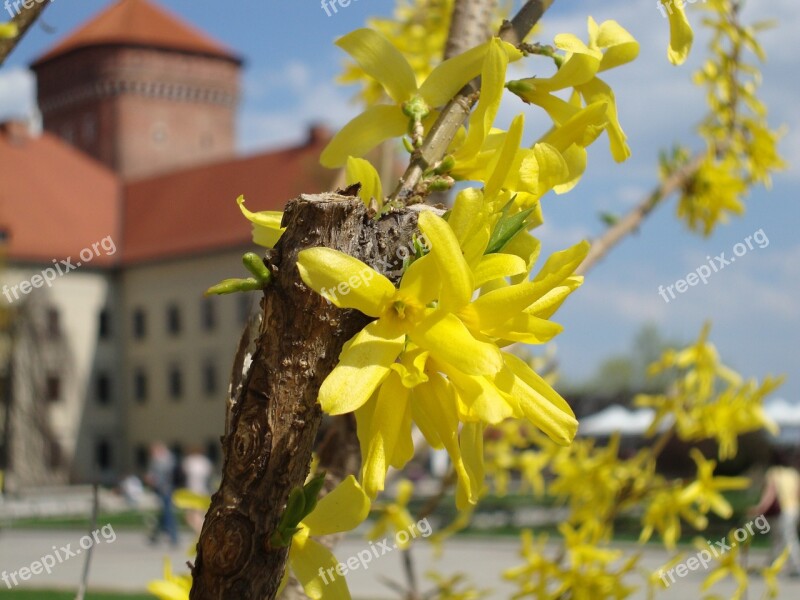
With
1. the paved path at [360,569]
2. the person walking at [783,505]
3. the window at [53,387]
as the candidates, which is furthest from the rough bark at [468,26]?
the window at [53,387]

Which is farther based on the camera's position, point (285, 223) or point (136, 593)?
point (136, 593)

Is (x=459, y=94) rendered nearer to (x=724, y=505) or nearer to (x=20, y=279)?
(x=724, y=505)

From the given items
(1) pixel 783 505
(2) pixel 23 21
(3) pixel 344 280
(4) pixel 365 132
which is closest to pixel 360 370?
(3) pixel 344 280

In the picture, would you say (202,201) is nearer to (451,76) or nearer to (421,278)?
(451,76)

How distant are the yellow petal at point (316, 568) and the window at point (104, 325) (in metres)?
48.4

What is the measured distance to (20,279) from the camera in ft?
145

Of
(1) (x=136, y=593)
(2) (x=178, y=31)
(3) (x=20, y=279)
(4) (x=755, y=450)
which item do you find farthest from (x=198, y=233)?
(1) (x=136, y=593)

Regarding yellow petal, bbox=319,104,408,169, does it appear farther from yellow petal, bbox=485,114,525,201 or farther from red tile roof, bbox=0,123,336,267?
red tile roof, bbox=0,123,336,267

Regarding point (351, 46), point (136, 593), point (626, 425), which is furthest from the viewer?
point (626, 425)

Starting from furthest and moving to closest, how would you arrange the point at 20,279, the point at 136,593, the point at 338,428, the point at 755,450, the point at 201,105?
the point at 201,105
the point at 20,279
the point at 755,450
the point at 136,593
the point at 338,428

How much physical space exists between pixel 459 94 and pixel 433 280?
0.34 metres

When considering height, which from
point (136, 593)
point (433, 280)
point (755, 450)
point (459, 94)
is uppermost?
point (459, 94)

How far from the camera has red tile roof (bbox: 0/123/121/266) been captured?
151ft

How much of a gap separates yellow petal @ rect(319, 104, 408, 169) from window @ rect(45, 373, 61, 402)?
151 ft
